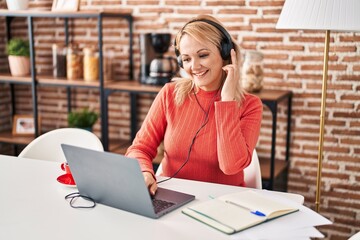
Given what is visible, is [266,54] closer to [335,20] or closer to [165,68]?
[165,68]

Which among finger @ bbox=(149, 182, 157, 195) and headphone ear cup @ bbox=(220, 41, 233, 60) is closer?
finger @ bbox=(149, 182, 157, 195)

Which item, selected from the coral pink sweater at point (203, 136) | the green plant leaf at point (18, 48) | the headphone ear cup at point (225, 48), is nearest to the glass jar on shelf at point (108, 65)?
the green plant leaf at point (18, 48)

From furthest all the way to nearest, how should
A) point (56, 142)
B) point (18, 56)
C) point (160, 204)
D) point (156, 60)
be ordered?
point (18, 56)
point (156, 60)
point (56, 142)
point (160, 204)

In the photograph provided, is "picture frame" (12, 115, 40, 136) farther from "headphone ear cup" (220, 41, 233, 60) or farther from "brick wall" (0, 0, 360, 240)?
"headphone ear cup" (220, 41, 233, 60)

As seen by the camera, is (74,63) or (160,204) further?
(74,63)

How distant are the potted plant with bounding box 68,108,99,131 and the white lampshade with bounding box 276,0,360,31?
187cm

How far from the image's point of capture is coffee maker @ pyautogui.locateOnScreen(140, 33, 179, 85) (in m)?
3.12

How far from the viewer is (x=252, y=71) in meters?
2.85

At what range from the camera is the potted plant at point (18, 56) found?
3520mm

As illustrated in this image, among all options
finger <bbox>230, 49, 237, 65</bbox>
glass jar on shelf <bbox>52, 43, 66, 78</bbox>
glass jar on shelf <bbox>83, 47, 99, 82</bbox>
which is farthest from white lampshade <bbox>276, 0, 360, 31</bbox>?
glass jar on shelf <bbox>52, 43, 66, 78</bbox>

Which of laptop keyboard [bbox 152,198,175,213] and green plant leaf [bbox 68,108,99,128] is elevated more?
laptop keyboard [bbox 152,198,175,213]

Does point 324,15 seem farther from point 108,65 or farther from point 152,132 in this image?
point 108,65

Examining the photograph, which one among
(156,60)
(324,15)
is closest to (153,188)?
(324,15)

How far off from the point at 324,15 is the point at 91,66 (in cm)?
189
